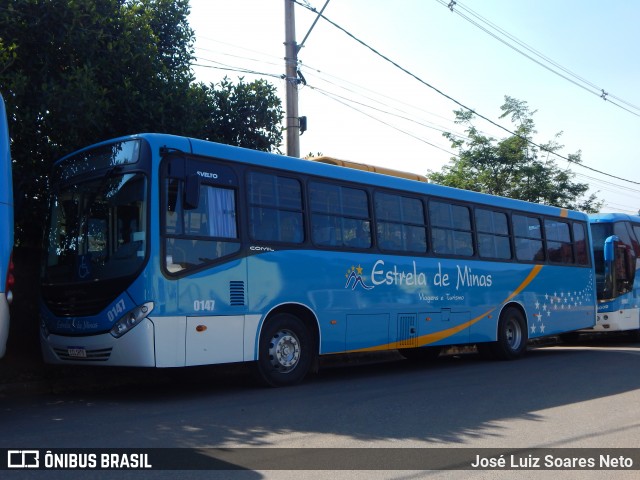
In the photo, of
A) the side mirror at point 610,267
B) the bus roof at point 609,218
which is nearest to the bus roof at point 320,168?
the side mirror at point 610,267

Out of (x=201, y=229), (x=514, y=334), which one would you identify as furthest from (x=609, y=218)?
(x=201, y=229)

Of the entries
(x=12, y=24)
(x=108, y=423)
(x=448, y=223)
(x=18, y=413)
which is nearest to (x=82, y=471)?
(x=108, y=423)

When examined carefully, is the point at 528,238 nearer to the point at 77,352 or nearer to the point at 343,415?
the point at 343,415

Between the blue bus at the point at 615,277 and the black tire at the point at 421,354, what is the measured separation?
5.81 meters

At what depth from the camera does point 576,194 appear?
97.6ft

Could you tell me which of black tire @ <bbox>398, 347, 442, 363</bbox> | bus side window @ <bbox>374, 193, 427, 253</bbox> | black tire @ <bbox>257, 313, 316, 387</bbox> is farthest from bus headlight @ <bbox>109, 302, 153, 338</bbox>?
black tire @ <bbox>398, 347, 442, 363</bbox>

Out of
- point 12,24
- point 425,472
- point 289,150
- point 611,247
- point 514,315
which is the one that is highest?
point 12,24

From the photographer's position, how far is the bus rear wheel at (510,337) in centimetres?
1492

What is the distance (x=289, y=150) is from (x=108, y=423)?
826 centimetres

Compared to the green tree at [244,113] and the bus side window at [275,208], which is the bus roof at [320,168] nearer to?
the bus side window at [275,208]

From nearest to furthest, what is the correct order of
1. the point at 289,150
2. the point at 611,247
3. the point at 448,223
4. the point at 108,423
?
the point at 108,423, the point at 448,223, the point at 289,150, the point at 611,247

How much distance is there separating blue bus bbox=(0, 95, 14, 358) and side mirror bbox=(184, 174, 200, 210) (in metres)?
2.01

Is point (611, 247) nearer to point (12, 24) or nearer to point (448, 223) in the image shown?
point (448, 223)

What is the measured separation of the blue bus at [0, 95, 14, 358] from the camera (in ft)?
25.3
